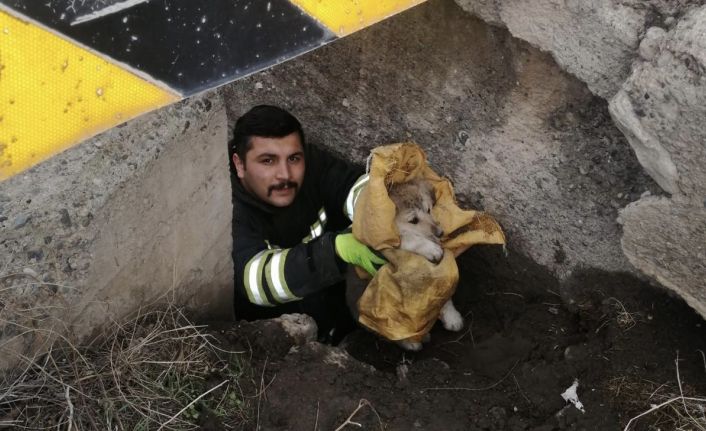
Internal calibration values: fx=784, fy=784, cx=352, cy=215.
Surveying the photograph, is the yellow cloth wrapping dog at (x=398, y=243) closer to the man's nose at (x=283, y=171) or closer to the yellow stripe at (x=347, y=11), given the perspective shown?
the man's nose at (x=283, y=171)

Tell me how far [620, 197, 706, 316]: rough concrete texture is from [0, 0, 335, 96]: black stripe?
1280mm

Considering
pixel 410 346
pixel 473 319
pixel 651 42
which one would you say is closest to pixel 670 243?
pixel 651 42

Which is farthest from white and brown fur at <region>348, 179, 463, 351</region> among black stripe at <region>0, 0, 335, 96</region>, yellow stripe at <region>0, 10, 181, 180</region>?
yellow stripe at <region>0, 10, 181, 180</region>

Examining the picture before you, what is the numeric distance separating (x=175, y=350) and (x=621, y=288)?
1614 millimetres

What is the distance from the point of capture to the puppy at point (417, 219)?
9.85 ft

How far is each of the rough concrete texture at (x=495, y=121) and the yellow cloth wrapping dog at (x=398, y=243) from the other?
158 millimetres

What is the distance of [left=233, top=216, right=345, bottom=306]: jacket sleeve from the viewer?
320cm

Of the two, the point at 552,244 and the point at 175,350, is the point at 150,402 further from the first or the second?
the point at 552,244

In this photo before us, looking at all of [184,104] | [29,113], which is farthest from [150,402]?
[29,113]

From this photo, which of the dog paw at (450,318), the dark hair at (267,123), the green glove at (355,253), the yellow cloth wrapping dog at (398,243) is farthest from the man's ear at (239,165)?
the dog paw at (450,318)

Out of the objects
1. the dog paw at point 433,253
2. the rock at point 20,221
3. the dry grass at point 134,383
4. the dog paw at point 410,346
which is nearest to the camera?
the rock at point 20,221

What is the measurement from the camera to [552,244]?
308 cm

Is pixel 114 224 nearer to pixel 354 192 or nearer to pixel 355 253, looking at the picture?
pixel 355 253

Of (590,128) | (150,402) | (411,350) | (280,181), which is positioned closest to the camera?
(150,402)
